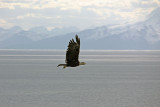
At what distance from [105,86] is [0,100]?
44598 mm

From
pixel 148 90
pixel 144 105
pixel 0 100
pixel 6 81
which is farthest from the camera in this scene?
pixel 6 81

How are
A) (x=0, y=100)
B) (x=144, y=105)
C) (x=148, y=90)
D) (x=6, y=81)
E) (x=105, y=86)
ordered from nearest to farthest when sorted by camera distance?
(x=144, y=105) < (x=0, y=100) < (x=148, y=90) < (x=105, y=86) < (x=6, y=81)

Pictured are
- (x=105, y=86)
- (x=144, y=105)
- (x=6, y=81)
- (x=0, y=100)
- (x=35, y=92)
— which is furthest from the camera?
(x=6, y=81)

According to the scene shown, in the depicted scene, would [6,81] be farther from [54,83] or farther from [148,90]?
[148,90]

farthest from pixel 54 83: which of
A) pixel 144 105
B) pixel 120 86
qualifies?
pixel 144 105

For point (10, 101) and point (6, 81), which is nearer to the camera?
point (10, 101)

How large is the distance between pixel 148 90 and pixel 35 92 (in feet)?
124

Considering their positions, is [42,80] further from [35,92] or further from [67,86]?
[35,92]

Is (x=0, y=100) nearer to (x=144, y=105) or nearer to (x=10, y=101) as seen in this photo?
(x=10, y=101)

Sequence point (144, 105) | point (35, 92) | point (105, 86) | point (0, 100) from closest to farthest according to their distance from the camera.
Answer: point (144, 105)
point (0, 100)
point (35, 92)
point (105, 86)

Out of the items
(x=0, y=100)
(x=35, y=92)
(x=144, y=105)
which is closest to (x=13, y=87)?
(x=35, y=92)

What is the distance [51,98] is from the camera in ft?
375

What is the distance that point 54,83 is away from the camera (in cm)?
15200

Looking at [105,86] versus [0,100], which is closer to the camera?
[0,100]
